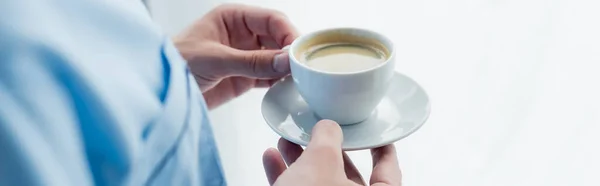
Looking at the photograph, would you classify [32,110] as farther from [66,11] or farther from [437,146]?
[437,146]

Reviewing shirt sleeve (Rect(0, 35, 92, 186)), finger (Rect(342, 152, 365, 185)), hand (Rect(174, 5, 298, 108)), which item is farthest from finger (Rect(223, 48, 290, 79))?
shirt sleeve (Rect(0, 35, 92, 186))

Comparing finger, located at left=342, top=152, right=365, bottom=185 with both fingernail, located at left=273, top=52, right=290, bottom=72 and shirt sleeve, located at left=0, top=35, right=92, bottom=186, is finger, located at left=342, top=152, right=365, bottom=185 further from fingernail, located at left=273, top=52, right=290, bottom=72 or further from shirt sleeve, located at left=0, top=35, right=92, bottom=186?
shirt sleeve, located at left=0, top=35, right=92, bottom=186

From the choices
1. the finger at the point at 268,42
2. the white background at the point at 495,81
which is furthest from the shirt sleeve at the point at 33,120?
the white background at the point at 495,81

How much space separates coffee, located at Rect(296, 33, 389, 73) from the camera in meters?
0.60

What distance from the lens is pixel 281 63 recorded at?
0.62 meters

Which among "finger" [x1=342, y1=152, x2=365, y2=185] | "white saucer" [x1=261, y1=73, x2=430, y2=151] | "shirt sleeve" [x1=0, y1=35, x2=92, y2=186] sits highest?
"shirt sleeve" [x1=0, y1=35, x2=92, y2=186]

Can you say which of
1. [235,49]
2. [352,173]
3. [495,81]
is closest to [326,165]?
[352,173]

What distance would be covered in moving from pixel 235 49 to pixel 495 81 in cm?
38

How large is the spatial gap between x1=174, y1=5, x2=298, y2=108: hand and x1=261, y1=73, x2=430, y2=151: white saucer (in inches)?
1.2

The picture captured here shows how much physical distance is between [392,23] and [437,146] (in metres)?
0.18

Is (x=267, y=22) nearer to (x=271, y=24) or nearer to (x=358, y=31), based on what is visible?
(x=271, y=24)

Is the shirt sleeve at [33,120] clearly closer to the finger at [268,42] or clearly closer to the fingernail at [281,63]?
the fingernail at [281,63]

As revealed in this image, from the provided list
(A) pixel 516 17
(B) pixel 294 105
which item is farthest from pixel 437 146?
(B) pixel 294 105

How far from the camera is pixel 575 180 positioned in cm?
81
